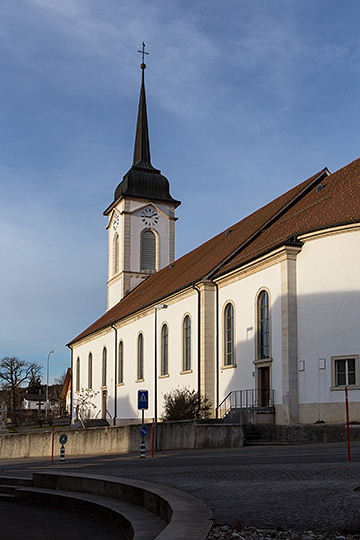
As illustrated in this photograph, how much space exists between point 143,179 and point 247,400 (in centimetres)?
3010

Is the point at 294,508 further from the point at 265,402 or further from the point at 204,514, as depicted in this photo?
the point at 265,402

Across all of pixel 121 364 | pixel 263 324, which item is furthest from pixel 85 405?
pixel 263 324

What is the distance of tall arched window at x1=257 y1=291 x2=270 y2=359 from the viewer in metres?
27.6

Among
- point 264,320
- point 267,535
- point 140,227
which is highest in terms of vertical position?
point 140,227

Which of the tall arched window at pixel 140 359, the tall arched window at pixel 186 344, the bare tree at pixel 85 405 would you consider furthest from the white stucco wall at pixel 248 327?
the bare tree at pixel 85 405

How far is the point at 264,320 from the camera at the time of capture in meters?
28.0

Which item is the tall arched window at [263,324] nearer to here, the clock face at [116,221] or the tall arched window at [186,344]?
the tall arched window at [186,344]

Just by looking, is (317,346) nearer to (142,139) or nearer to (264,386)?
(264,386)

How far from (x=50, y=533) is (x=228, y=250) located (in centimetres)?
2565

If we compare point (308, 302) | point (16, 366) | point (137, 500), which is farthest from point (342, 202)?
point (16, 366)

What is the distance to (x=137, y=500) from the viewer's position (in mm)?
9695

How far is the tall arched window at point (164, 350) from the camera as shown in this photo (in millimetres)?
37219

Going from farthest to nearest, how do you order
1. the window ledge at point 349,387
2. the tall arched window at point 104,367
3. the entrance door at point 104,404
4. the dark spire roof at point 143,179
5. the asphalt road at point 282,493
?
the dark spire roof at point 143,179
the tall arched window at point 104,367
the entrance door at point 104,404
the window ledge at point 349,387
the asphalt road at point 282,493

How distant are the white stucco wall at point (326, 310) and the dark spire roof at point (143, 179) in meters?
30.1
